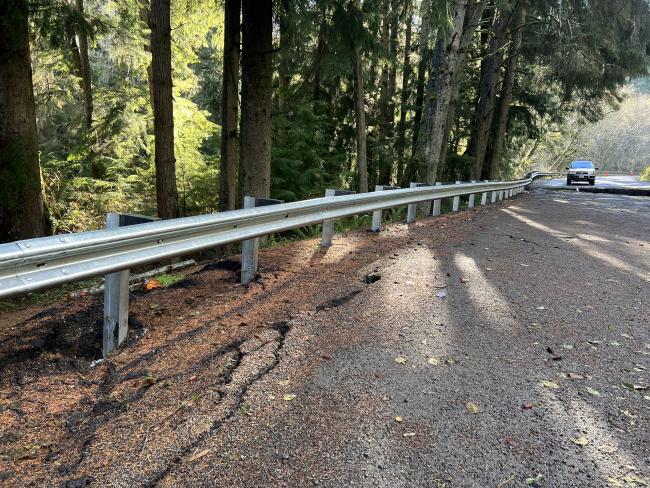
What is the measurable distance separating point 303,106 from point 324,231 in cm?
1302

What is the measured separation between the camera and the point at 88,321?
12.9 feet

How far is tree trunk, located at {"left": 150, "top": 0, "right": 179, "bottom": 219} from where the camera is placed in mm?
10109

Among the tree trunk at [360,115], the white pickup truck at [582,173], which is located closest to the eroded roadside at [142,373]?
the tree trunk at [360,115]

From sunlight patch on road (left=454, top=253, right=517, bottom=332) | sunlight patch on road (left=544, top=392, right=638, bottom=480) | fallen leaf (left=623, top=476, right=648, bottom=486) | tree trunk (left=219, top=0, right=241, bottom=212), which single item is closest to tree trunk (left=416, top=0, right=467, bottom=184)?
tree trunk (left=219, top=0, right=241, bottom=212)

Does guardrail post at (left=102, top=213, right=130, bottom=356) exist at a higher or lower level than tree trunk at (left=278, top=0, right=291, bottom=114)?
lower

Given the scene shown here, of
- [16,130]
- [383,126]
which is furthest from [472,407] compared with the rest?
[383,126]

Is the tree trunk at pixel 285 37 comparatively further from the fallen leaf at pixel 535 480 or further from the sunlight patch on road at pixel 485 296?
the fallen leaf at pixel 535 480

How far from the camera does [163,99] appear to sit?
10.3 m

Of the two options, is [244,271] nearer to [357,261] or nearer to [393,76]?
[357,261]

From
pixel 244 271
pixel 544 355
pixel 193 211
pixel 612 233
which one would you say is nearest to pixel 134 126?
pixel 193 211

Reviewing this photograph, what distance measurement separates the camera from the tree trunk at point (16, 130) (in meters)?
6.78

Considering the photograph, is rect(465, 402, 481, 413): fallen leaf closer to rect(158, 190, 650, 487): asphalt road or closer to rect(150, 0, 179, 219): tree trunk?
rect(158, 190, 650, 487): asphalt road

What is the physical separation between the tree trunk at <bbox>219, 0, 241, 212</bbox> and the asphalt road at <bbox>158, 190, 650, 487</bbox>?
7577mm

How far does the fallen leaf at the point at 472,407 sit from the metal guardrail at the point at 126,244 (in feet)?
7.78
